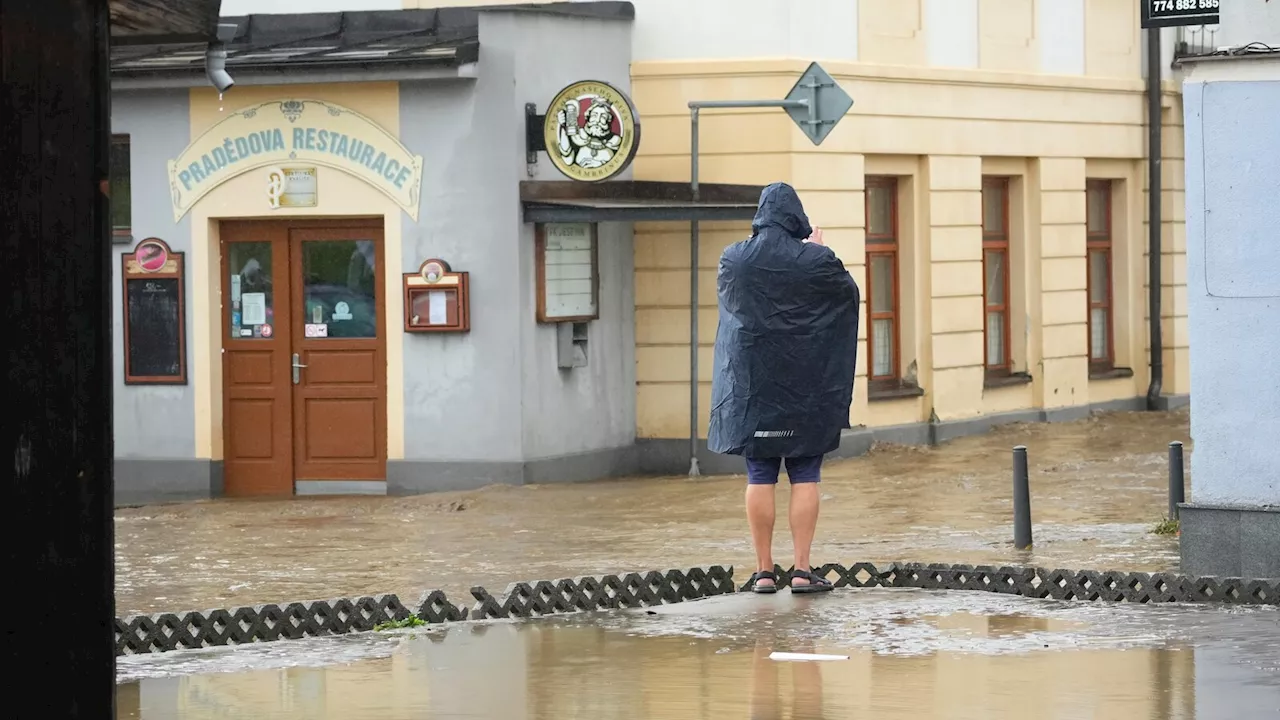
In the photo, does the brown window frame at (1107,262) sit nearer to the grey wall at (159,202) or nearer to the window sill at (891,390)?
the window sill at (891,390)

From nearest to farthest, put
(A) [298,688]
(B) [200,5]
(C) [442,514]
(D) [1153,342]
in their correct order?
(B) [200,5] → (A) [298,688] → (C) [442,514] → (D) [1153,342]

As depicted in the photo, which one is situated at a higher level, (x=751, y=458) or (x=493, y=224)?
(x=493, y=224)

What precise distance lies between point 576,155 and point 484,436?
2415 millimetres

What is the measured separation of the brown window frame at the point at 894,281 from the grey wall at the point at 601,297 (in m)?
2.55

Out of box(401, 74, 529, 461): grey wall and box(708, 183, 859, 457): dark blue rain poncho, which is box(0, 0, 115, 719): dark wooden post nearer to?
box(708, 183, 859, 457): dark blue rain poncho

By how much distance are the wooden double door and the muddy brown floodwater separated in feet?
2.15

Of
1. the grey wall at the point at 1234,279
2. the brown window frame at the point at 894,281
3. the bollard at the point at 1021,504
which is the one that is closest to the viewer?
the grey wall at the point at 1234,279

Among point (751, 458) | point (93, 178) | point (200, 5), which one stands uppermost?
point (200, 5)

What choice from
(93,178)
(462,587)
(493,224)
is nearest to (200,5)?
(93,178)

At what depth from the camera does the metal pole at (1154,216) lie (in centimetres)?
2400

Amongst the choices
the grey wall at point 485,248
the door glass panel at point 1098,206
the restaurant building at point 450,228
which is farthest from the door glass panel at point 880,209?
the door glass panel at point 1098,206

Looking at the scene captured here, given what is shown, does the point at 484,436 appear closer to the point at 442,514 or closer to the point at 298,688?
the point at 442,514

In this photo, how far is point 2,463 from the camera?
13.2ft

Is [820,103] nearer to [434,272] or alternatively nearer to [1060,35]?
[434,272]
